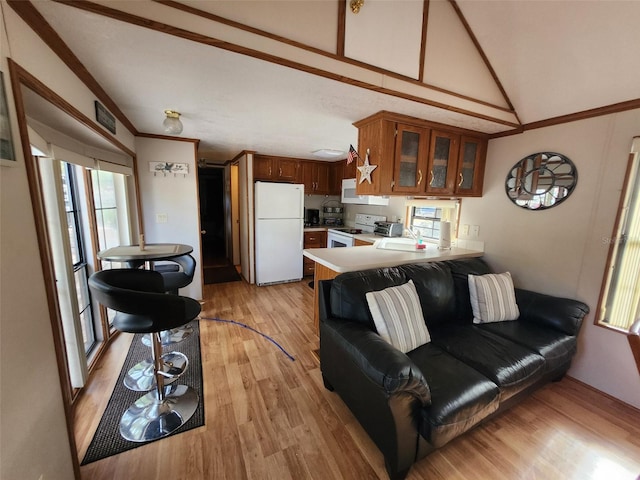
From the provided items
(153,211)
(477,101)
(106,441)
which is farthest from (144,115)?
(477,101)

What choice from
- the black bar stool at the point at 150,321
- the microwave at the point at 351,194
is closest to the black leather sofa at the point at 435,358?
the black bar stool at the point at 150,321

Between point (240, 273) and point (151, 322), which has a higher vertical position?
point (151, 322)

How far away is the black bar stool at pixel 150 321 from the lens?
1.32 meters

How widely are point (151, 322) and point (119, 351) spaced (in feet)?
4.66

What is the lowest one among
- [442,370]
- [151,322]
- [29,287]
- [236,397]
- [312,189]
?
[236,397]

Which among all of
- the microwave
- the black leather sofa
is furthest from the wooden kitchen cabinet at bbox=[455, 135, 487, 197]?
the microwave

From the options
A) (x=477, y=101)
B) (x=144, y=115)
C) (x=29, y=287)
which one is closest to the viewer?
(x=29, y=287)

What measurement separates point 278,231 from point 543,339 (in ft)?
11.0

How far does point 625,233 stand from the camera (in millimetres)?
1868

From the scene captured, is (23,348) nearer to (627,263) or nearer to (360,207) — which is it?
(627,263)

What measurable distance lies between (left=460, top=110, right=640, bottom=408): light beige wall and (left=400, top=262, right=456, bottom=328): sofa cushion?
2.85 feet

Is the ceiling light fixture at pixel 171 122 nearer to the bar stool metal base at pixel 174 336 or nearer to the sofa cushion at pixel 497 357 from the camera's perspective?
the bar stool metal base at pixel 174 336

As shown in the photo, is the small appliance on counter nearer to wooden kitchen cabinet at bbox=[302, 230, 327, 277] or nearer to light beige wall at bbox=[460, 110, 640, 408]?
wooden kitchen cabinet at bbox=[302, 230, 327, 277]

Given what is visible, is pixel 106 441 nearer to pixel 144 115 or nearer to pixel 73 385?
pixel 73 385
